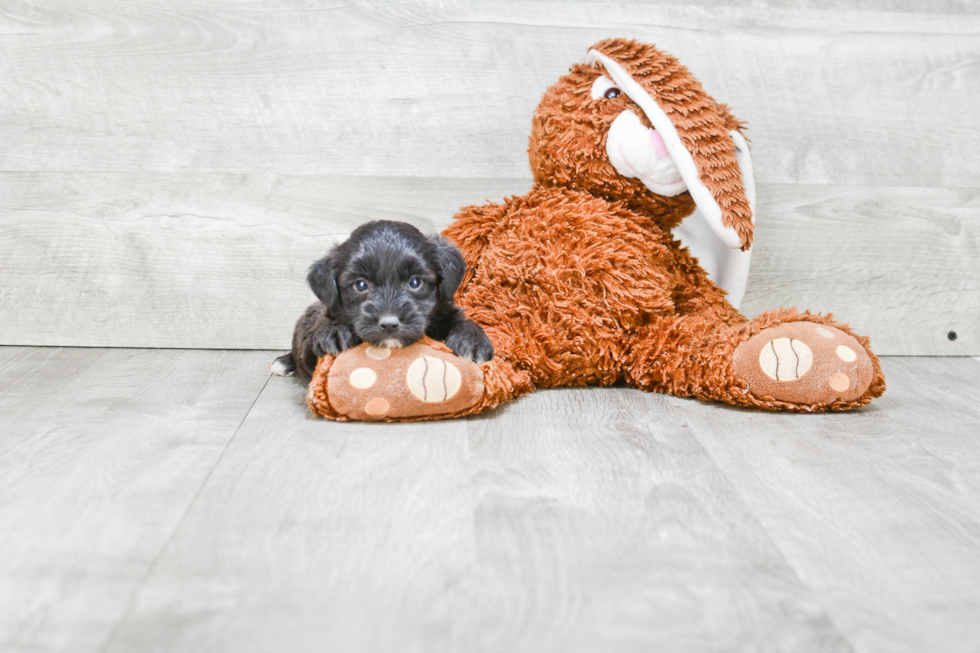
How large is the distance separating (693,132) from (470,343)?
0.63 meters

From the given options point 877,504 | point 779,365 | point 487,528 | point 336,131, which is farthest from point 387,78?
point 877,504

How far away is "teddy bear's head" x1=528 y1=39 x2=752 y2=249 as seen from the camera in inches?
63.0

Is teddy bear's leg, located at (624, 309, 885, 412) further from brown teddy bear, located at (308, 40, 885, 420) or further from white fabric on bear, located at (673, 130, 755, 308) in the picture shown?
white fabric on bear, located at (673, 130, 755, 308)

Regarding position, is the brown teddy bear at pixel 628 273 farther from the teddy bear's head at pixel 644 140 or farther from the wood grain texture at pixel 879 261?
the wood grain texture at pixel 879 261

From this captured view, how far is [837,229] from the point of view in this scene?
6.98ft

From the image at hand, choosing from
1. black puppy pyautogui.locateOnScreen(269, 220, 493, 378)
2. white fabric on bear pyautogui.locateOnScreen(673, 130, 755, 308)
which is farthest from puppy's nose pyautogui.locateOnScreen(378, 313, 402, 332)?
white fabric on bear pyautogui.locateOnScreen(673, 130, 755, 308)

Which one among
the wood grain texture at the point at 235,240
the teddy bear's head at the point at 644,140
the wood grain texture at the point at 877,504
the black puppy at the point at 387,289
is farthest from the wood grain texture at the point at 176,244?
the wood grain texture at the point at 877,504

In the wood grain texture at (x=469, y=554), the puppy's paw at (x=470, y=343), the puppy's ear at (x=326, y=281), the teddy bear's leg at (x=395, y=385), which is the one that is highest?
the puppy's ear at (x=326, y=281)

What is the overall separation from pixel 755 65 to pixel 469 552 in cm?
163

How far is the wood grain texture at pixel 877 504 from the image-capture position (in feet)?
2.84

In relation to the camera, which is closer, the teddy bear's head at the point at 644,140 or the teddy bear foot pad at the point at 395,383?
the teddy bear foot pad at the point at 395,383

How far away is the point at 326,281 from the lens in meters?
1.45

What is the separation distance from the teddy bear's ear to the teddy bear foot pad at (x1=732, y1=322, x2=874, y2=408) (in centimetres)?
24

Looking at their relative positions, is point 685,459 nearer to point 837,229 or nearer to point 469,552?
point 469,552
